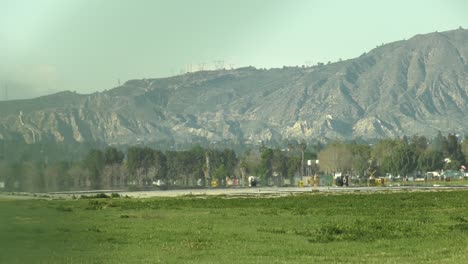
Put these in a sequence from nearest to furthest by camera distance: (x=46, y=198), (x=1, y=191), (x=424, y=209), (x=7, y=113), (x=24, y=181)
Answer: (x=7, y=113)
(x=1, y=191)
(x=24, y=181)
(x=46, y=198)
(x=424, y=209)

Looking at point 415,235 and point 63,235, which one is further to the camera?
point 415,235

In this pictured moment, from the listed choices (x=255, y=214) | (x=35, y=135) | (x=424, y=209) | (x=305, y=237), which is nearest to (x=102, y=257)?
(x=35, y=135)

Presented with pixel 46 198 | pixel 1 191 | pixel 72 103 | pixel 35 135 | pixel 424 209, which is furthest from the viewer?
pixel 424 209

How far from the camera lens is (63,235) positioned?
2700cm

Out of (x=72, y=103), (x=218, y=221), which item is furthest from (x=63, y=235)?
(x=218, y=221)

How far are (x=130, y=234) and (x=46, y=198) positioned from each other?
166 inches

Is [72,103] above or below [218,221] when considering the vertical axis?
above

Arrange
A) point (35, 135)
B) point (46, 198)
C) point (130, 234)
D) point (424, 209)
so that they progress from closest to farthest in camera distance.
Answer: point (35, 135), point (46, 198), point (130, 234), point (424, 209)

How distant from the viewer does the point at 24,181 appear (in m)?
27.2

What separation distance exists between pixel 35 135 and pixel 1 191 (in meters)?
4.10

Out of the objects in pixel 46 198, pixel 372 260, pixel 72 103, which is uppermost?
pixel 72 103

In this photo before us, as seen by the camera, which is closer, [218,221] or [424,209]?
[218,221]

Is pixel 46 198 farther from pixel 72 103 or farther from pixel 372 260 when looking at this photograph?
A: pixel 372 260

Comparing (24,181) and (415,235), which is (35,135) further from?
(415,235)
